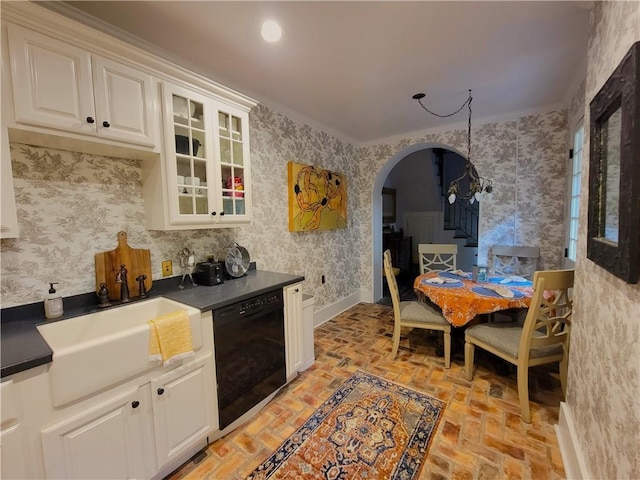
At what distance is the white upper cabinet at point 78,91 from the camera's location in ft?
3.89

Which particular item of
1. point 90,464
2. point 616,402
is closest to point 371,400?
point 616,402

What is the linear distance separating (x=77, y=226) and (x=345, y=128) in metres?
3.02

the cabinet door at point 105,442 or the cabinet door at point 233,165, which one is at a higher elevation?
the cabinet door at point 233,165

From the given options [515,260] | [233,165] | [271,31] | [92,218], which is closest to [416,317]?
[515,260]

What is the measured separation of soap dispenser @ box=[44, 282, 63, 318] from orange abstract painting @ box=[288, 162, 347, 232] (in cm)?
194

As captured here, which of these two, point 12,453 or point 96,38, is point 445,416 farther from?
point 96,38

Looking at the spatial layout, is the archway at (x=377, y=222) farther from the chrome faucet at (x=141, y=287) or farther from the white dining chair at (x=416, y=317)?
the chrome faucet at (x=141, y=287)

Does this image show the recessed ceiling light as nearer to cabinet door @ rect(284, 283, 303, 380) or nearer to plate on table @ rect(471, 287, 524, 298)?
cabinet door @ rect(284, 283, 303, 380)

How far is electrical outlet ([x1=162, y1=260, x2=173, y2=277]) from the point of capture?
1961mm

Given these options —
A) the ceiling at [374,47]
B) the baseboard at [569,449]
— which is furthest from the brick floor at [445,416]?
the ceiling at [374,47]

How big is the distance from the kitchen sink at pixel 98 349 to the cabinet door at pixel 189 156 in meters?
0.66

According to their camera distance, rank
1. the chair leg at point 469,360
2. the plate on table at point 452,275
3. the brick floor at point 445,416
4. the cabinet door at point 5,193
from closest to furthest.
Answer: the cabinet door at point 5,193 → the brick floor at point 445,416 → the chair leg at point 469,360 → the plate on table at point 452,275

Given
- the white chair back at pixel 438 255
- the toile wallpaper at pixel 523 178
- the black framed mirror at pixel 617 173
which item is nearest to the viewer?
the black framed mirror at pixel 617 173

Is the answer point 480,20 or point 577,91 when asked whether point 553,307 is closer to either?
point 480,20
